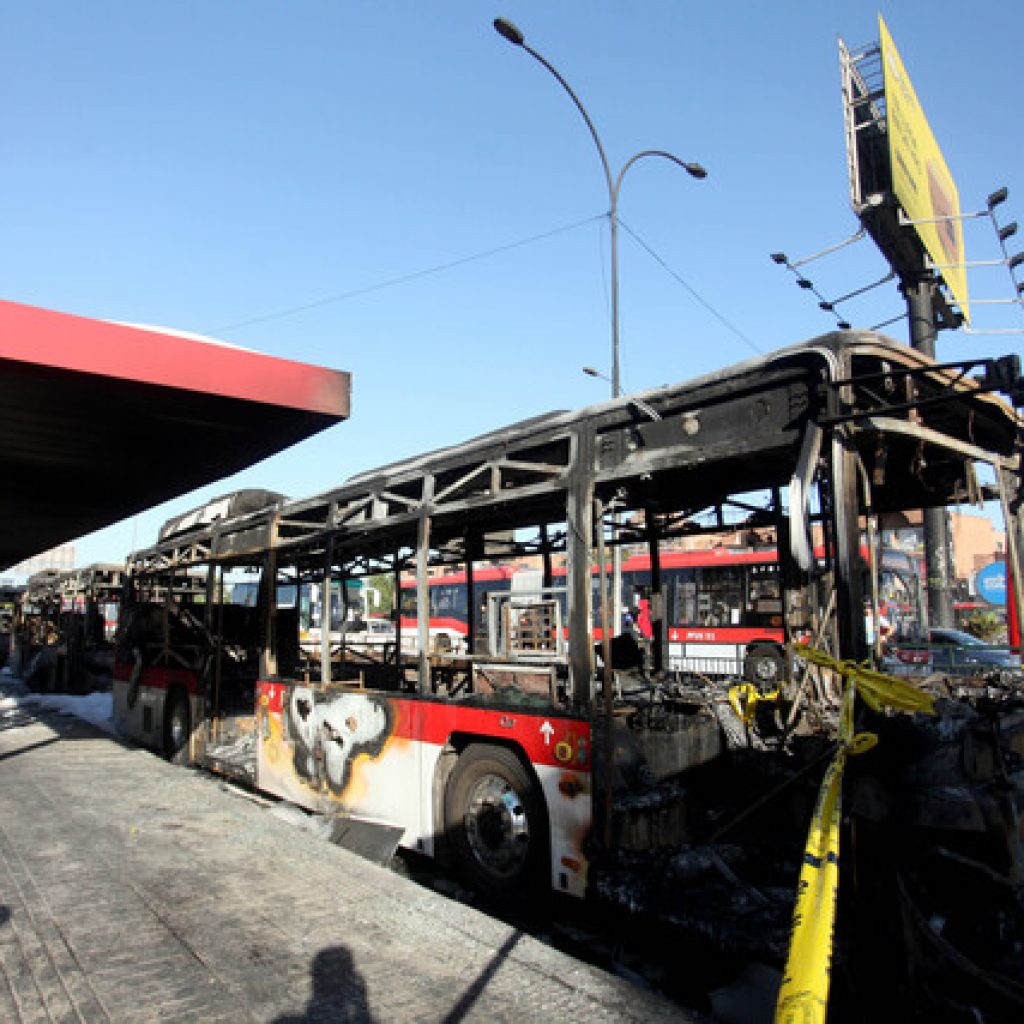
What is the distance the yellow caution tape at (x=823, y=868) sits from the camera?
87.3 inches

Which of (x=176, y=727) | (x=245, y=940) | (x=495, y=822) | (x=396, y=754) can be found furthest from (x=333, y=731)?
(x=176, y=727)

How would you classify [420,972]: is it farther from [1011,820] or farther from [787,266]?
[787,266]

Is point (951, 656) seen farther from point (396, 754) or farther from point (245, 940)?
point (245, 940)

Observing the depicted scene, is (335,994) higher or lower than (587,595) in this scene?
lower

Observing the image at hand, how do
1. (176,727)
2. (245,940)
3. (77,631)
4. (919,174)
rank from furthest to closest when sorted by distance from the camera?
(919,174) < (77,631) < (176,727) < (245,940)

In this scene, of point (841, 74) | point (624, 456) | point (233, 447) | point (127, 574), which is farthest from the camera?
point (841, 74)

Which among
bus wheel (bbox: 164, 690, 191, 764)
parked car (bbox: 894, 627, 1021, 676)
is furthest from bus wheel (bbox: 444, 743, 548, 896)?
parked car (bbox: 894, 627, 1021, 676)

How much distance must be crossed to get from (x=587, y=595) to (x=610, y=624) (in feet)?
0.80

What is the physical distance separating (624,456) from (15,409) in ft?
15.5

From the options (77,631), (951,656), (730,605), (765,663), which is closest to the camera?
(951,656)

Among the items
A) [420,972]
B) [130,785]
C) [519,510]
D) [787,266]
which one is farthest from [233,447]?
[787,266]

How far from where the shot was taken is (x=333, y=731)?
7.34 m

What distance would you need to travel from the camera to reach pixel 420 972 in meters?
3.70

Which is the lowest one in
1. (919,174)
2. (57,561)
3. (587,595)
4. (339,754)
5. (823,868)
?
(339,754)
